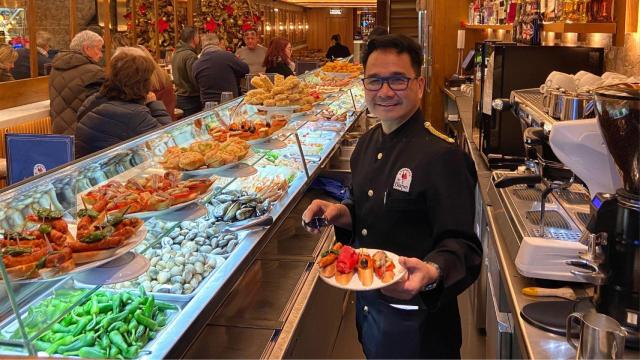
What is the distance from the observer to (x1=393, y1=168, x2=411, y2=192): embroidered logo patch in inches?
82.4

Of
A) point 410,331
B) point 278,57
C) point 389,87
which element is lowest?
point 410,331

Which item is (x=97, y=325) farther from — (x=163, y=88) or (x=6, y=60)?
(x=6, y=60)

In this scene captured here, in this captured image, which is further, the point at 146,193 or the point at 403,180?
the point at 146,193

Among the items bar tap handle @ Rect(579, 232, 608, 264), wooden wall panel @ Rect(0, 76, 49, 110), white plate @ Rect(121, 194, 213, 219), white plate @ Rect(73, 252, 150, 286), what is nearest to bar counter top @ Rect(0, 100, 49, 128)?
wooden wall panel @ Rect(0, 76, 49, 110)

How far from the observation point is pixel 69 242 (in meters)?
1.88

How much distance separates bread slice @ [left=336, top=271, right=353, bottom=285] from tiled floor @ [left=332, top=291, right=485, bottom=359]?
2.09 metres

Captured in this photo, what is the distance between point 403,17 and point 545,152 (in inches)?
487

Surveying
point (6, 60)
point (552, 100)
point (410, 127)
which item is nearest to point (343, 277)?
point (410, 127)

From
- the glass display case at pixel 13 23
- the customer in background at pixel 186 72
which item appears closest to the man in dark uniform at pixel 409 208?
the customer in background at pixel 186 72

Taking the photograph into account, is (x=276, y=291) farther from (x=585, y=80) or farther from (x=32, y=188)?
(x=585, y=80)

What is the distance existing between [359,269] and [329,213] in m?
0.47

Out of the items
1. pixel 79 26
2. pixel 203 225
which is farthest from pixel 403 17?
pixel 203 225

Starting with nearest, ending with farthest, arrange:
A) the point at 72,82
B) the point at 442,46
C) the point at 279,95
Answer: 1. the point at 279,95
2. the point at 72,82
3. the point at 442,46

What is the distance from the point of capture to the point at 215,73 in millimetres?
7961
